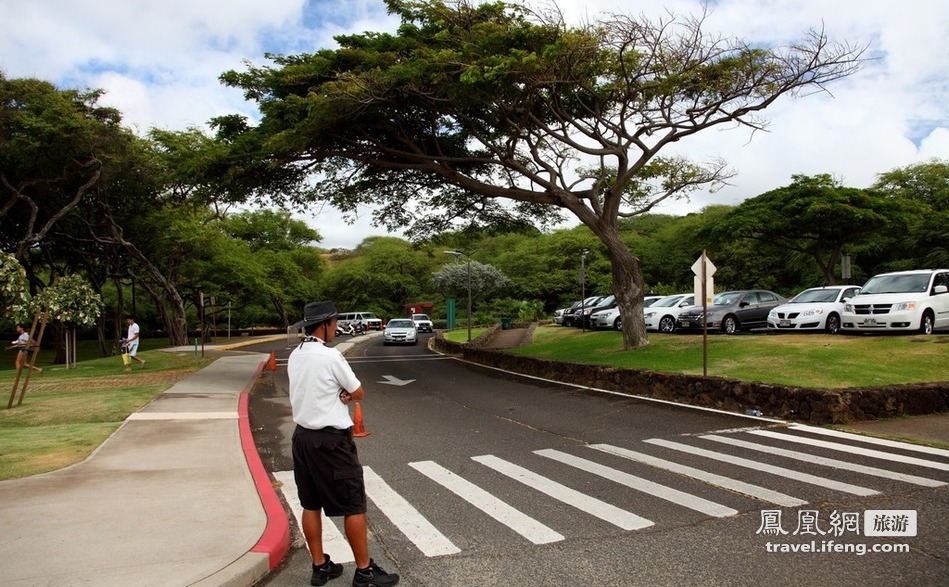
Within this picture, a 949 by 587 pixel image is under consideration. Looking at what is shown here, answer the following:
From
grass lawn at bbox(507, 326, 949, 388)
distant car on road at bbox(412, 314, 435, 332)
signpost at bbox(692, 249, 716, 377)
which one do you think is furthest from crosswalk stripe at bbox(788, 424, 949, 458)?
distant car on road at bbox(412, 314, 435, 332)

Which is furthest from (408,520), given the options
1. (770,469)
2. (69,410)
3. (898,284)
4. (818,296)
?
(818,296)

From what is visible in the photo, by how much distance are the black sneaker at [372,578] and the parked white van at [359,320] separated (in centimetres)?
4922

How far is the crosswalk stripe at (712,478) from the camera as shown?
19.5ft

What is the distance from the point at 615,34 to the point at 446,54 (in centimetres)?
399

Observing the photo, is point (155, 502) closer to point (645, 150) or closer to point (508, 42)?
point (508, 42)

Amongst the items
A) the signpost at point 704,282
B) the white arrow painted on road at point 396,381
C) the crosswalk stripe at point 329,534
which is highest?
the signpost at point 704,282

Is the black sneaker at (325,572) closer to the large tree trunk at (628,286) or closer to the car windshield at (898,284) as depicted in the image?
the large tree trunk at (628,286)

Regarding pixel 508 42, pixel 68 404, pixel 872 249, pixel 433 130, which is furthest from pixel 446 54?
pixel 872 249

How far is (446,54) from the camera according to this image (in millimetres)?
14406

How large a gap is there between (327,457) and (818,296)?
65.8 ft

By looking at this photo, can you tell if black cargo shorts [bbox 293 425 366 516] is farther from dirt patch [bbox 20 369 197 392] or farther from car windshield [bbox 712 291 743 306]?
car windshield [bbox 712 291 743 306]

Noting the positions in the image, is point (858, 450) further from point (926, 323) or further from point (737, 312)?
point (737, 312)

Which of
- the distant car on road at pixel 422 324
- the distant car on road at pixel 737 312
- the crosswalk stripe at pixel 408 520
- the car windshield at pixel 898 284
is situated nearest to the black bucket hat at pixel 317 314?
the crosswalk stripe at pixel 408 520

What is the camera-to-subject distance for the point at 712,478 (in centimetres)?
677
